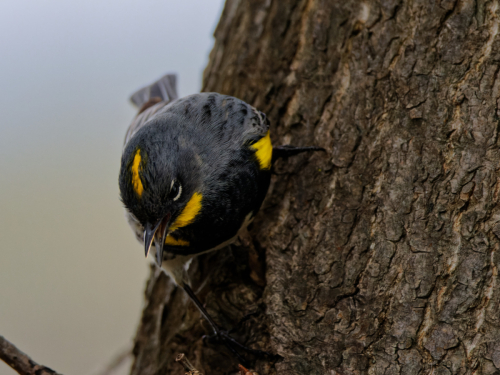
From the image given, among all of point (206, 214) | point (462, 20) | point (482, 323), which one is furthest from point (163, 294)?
point (462, 20)

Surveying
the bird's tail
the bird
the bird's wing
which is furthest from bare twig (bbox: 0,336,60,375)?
the bird's tail

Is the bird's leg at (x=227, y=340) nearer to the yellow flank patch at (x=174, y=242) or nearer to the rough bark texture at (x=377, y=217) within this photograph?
the rough bark texture at (x=377, y=217)

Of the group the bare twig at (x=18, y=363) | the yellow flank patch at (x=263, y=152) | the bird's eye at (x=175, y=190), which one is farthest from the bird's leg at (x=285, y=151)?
the bare twig at (x=18, y=363)

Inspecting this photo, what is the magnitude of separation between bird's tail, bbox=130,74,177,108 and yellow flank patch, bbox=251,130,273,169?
5.88 feet

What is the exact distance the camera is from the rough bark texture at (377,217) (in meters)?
2.66

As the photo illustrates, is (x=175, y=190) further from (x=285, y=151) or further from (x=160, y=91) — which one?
(x=160, y=91)

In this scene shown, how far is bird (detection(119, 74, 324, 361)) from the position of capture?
2.91 m

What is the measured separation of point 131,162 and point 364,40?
2.02 m

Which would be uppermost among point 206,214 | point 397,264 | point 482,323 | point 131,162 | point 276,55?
point 276,55

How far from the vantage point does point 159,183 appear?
2861 mm

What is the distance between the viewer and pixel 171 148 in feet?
10.1

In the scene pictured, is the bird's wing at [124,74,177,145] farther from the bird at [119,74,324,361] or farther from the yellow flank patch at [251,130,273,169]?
the yellow flank patch at [251,130,273,169]

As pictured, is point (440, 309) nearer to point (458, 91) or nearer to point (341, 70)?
point (458, 91)

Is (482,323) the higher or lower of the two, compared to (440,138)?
lower
